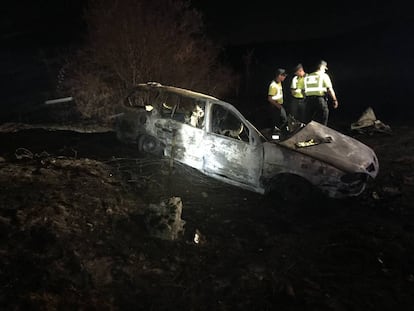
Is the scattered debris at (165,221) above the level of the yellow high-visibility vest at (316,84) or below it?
below

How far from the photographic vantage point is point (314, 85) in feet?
30.9

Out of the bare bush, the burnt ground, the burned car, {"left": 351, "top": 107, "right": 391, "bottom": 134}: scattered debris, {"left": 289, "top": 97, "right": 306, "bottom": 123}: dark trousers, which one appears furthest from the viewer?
the bare bush

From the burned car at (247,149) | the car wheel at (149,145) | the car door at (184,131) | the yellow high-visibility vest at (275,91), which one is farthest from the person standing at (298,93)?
the car wheel at (149,145)

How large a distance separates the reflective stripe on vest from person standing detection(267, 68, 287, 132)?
2.22 ft

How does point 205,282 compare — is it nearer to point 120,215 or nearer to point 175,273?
point 175,273

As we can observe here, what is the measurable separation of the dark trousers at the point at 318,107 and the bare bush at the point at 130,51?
5640mm

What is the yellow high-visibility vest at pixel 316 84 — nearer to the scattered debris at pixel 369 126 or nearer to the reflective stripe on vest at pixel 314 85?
the reflective stripe on vest at pixel 314 85

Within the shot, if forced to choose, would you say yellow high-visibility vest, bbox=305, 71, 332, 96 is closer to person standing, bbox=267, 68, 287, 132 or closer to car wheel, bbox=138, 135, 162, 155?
person standing, bbox=267, 68, 287, 132

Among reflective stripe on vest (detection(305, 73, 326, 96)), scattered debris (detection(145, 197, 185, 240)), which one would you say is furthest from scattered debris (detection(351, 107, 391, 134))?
scattered debris (detection(145, 197, 185, 240))

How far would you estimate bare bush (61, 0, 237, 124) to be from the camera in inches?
518

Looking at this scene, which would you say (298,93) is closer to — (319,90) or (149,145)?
(319,90)

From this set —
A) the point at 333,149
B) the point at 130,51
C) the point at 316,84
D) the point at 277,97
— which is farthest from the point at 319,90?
the point at 130,51

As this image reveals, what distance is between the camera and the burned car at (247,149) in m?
6.34

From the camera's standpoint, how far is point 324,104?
31.7 ft
